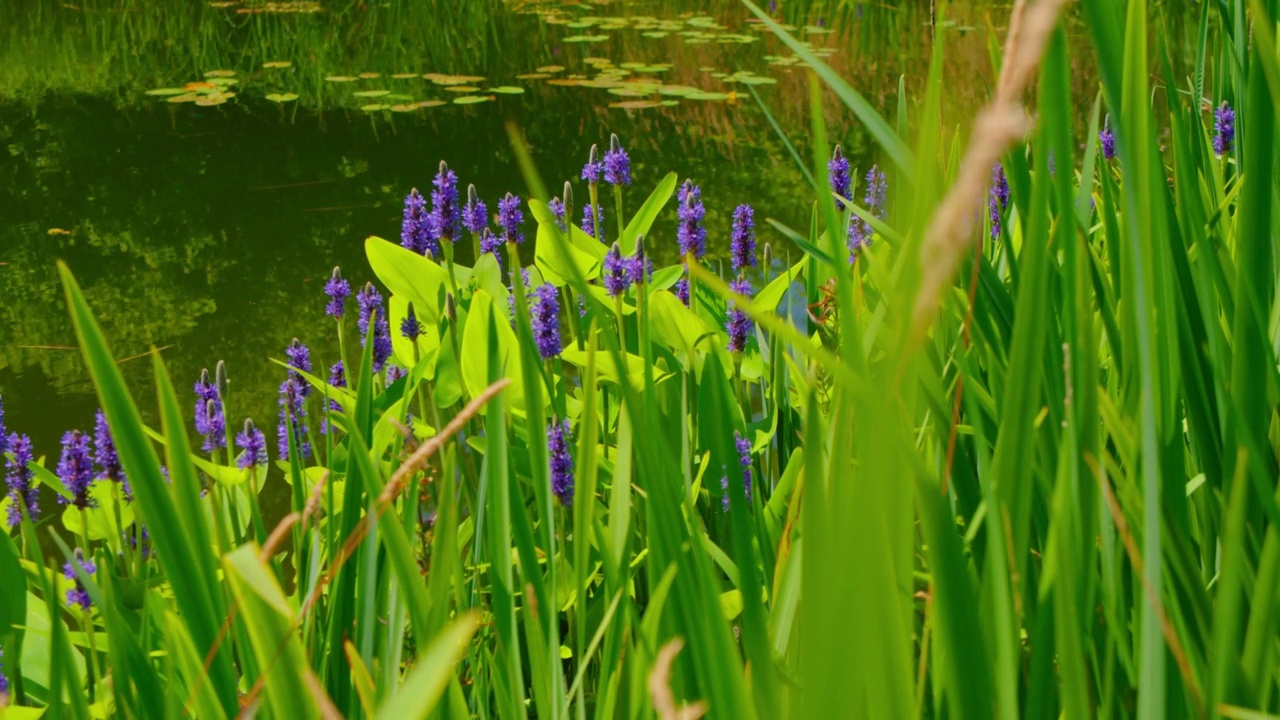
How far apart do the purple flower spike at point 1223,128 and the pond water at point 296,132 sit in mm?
653

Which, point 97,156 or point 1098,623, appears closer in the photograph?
point 1098,623

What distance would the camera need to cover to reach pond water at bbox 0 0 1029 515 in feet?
9.94

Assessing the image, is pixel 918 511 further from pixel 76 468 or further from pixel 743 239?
pixel 743 239

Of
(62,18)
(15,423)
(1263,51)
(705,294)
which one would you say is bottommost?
(15,423)

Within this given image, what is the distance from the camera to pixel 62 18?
666 centimetres

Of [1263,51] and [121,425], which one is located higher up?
[1263,51]

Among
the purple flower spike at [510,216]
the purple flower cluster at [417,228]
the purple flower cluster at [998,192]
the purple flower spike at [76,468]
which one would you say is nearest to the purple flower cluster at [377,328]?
the purple flower cluster at [417,228]

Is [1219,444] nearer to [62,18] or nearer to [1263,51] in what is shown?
[1263,51]

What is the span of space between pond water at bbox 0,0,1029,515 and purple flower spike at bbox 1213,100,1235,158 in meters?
0.65

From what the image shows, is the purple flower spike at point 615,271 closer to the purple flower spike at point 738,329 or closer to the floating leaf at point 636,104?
the purple flower spike at point 738,329

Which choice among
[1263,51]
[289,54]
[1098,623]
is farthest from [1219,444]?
[289,54]

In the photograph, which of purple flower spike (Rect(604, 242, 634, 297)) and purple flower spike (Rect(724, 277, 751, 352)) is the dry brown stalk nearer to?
purple flower spike (Rect(604, 242, 634, 297))

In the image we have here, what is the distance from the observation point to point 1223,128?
1.98 metres

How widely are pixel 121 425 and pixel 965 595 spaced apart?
1.28 ft
